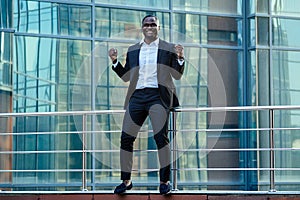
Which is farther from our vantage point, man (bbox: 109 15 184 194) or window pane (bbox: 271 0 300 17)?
window pane (bbox: 271 0 300 17)

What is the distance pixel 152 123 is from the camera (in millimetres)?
9367

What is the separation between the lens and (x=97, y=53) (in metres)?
15.5

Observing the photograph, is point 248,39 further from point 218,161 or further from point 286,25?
point 218,161

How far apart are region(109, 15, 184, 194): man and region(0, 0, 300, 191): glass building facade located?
5.67 m

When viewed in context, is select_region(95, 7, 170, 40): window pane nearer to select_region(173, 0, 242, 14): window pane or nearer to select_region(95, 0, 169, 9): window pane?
select_region(95, 0, 169, 9): window pane

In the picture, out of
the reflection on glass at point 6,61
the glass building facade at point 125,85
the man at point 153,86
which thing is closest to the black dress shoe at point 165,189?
the man at point 153,86

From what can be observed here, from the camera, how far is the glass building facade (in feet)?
49.7

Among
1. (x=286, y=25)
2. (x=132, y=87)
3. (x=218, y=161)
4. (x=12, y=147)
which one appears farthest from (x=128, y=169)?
(x=286, y=25)

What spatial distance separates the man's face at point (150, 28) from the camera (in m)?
9.21

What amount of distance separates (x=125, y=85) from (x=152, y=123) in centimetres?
605

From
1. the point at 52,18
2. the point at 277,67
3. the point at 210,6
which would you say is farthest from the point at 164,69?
the point at 277,67

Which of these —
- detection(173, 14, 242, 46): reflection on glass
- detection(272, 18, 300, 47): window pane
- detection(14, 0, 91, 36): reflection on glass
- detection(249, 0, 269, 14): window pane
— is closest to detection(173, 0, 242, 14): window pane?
detection(173, 14, 242, 46): reflection on glass

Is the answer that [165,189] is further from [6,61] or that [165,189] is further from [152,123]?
[6,61]

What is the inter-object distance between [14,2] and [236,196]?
23.3 ft
